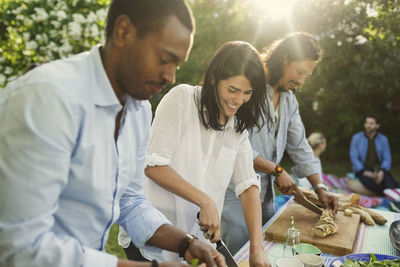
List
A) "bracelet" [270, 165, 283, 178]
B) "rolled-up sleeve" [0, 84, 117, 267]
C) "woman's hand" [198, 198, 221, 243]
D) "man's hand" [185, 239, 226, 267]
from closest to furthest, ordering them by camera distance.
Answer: "rolled-up sleeve" [0, 84, 117, 267] < "man's hand" [185, 239, 226, 267] < "woman's hand" [198, 198, 221, 243] < "bracelet" [270, 165, 283, 178]

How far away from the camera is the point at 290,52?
101 inches

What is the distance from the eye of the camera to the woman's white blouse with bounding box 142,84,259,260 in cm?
190

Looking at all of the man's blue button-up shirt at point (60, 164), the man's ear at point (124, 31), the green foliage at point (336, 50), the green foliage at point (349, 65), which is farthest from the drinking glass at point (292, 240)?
the green foliage at point (349, 65)

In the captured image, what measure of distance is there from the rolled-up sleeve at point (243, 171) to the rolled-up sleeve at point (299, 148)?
939mm

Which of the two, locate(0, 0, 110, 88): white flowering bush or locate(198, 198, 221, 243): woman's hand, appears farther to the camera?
locate(0, 0, 110, 88): white flowering bush

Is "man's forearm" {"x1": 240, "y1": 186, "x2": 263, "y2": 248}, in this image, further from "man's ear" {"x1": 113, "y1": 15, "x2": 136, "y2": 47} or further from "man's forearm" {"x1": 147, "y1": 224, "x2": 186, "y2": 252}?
"man's ear" {"x1": 113, "y1": 15, "x2": 136, "y2": 47}

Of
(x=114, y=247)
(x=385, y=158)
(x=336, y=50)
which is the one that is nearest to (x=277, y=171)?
(x=114, y=247)

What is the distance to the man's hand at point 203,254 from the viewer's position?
1.34 metres

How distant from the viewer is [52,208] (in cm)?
94

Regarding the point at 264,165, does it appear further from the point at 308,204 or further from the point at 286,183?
the point at 308,204

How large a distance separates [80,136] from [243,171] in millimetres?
1228

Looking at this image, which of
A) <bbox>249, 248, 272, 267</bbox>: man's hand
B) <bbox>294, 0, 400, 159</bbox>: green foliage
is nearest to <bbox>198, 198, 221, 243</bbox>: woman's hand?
<bbox>249, 248, 272, 267</bbox>: man's hand

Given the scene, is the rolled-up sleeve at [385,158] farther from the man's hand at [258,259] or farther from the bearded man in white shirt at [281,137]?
the man's hand at [258,259]

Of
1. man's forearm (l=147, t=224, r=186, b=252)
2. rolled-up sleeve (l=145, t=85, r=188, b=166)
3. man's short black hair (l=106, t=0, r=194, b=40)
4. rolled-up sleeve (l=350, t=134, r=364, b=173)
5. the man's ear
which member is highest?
man's short black hair (l=106, t=0, r=194, b=40)
